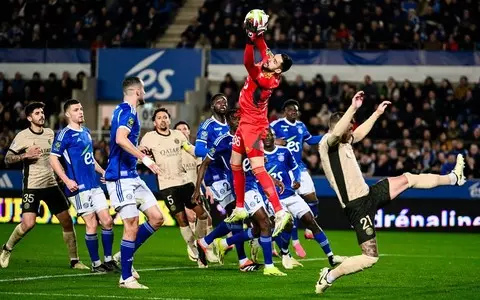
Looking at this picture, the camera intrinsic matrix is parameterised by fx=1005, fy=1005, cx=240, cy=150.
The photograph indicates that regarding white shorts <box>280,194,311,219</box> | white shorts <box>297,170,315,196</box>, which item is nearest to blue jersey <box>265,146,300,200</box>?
white shorts <box>280,194,311,219</box>

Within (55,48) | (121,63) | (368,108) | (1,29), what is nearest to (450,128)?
Result: (368,108)

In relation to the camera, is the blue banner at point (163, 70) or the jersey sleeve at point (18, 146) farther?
the blue banner at point (163, 70)

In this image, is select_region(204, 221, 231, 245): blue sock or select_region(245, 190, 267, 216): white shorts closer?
select_region(245, 190, 267, 216): white shorts

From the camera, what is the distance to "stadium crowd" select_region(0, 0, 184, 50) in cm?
3906

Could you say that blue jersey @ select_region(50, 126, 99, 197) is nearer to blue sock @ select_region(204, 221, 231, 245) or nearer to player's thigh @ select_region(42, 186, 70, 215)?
player's thigh @ select_region(42, 186, 70, 215)

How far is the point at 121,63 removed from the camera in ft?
123

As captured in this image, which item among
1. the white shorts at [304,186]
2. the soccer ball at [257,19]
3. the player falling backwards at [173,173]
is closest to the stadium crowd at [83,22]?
the white shorts at [304,186]

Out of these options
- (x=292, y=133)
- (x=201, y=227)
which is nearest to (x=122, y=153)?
(x=201, y=227)

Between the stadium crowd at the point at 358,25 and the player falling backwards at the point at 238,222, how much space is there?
19.1 m

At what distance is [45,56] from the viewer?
38.2m

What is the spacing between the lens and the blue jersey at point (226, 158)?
16.3 metres

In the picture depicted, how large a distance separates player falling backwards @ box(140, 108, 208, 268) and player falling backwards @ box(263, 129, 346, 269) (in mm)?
1591

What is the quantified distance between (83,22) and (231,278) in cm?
2663

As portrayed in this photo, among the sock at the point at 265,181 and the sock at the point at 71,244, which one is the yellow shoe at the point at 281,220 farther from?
the sock at the point at 71,244
